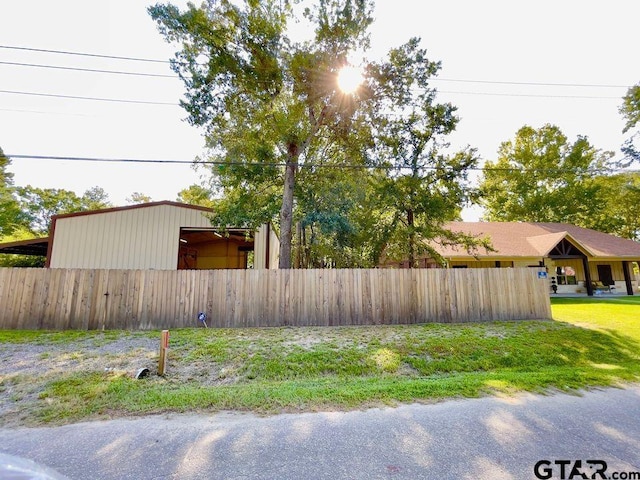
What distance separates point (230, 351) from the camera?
5676 mm

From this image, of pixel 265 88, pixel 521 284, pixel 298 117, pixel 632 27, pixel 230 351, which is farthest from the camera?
pixel 265 88

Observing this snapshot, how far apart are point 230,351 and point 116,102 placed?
295 inches

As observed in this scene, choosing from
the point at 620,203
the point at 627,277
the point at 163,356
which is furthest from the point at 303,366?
the point at 620,203

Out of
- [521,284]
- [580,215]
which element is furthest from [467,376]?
[580,215]

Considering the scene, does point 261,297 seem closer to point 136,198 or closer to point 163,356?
point 163,356

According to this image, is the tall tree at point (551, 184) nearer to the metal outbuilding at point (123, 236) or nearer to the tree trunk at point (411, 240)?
the tree trunk at point (411, 240)

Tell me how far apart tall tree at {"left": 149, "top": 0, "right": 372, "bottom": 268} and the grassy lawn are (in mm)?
4475

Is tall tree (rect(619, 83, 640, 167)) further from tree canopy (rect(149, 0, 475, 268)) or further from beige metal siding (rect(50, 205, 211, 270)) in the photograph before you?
beige metal siding (rect(50, 205, 211, 270))

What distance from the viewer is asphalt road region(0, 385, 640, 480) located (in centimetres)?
227

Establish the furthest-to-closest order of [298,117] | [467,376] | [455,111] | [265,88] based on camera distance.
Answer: [455,111]
[265,88]
[298,117]
[467,376]

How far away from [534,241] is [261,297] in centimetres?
1789

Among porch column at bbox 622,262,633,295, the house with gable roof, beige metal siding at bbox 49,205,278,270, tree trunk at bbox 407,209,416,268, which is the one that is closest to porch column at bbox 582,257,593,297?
the house with gable roof

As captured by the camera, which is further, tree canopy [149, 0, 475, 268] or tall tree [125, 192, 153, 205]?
tall tree [125, 192, 153, 205]

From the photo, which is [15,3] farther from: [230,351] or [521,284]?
[521,284]
